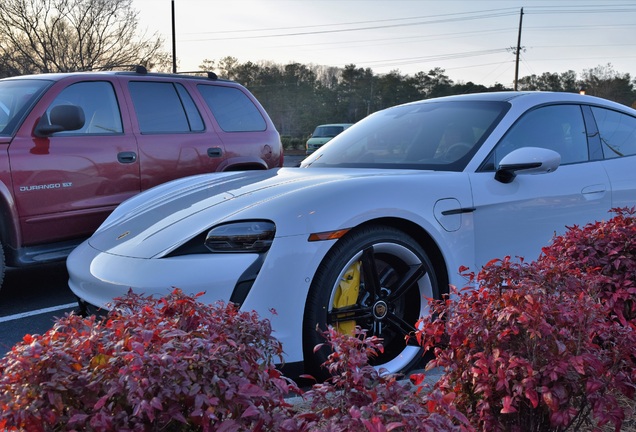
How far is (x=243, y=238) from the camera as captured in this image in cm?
287

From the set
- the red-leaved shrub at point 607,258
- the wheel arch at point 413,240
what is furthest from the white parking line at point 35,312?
the red-leaved shrub at point 607,258

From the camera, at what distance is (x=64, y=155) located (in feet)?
16.4

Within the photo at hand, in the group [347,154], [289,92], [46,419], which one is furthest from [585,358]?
[289,92]

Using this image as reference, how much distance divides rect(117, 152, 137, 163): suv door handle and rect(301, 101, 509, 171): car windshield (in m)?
1.83

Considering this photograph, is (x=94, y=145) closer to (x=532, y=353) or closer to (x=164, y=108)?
(x=164, y=108)

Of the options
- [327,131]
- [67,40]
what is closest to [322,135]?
[327,131]

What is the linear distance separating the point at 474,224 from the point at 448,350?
160cm

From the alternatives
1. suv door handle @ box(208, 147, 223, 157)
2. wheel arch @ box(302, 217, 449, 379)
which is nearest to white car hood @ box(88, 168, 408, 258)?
wheel arch @ box(302, 217, 449, 379)

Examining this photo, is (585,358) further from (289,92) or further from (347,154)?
(289,92)

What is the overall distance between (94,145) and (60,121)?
0.37 metres

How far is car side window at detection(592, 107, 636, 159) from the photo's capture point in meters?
4.67

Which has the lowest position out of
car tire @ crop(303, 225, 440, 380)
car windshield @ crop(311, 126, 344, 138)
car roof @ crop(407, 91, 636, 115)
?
car tire @ crop(303, 225, 440, 380)

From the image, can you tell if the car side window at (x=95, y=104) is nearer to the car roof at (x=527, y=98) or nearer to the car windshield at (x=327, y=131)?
the car roof at (x=527, y=98)

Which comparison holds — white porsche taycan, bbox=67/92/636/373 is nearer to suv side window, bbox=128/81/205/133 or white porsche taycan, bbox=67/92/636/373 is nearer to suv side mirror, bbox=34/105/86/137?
suv side mirror, bbox=34/105/86/137
